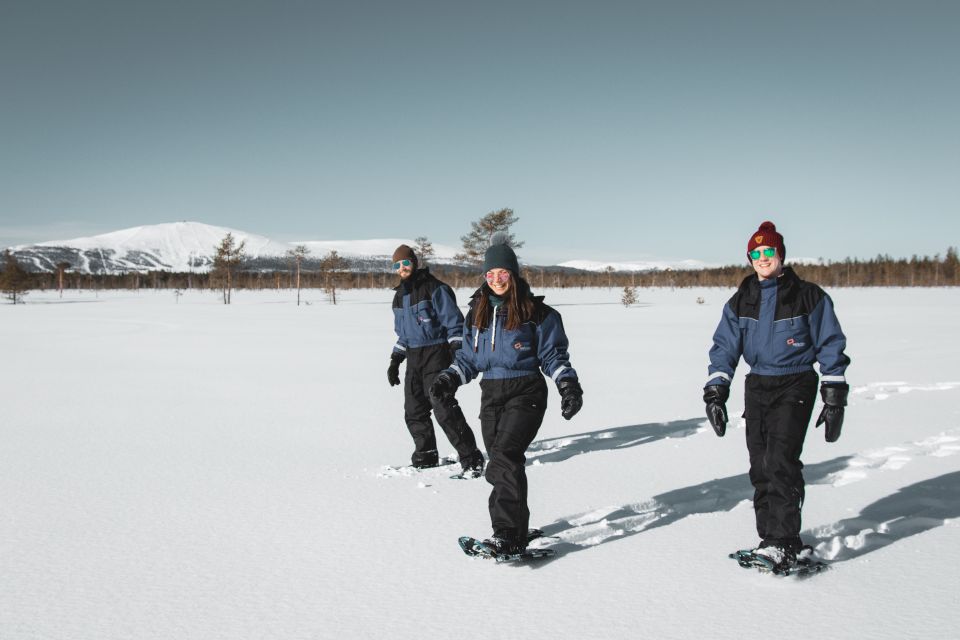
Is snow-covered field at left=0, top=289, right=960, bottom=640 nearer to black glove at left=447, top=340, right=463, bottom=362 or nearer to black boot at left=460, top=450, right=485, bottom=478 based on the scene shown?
black boot at left=460, top=450, right=485, bottom=478

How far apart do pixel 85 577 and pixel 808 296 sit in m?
4.15

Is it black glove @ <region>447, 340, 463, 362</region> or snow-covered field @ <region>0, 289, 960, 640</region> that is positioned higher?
black glove @ <region>447, 340, 463, 362</region>

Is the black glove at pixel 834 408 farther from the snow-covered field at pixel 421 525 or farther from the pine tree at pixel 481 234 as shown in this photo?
the pine tree at pixel 481 234

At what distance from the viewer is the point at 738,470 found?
5695 mm

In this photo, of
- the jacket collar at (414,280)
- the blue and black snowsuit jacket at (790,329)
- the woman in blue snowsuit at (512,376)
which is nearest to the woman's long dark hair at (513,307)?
the woman in blue snowsuit at (512,376)

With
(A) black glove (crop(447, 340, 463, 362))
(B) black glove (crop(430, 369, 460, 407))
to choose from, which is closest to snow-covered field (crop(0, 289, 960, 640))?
(B) black glove (crop(430, 369, 460, 407))

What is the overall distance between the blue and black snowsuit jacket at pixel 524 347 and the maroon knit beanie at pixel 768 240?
3.80 feet

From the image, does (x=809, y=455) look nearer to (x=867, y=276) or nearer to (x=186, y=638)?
(x=186, y=638)

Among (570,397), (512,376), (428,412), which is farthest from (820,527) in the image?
(428,412)

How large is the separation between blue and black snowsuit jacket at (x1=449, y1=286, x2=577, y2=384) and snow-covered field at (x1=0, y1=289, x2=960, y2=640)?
108 centimetres

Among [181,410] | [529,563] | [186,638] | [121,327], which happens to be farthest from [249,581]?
[121,327]

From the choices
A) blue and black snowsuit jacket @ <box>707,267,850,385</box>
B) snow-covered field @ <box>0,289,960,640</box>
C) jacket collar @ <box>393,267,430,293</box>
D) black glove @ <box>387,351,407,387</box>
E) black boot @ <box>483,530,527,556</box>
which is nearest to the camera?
snow-covered field @ <box>0,289,960,640</box>

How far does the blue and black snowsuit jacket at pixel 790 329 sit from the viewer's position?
140 inches

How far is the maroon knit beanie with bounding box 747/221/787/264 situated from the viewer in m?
3.65
